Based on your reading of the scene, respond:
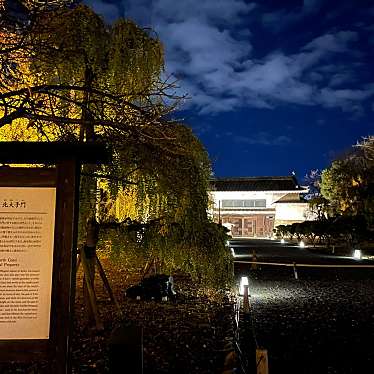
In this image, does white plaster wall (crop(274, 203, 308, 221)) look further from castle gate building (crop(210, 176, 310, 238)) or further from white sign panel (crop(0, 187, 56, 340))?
white sign panel (crop(0, 187, 56, 340))

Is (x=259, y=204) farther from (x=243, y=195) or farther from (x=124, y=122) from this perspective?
(x=124, y=122)

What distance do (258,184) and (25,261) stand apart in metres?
66.8

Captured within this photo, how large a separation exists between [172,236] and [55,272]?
3670 millimetres

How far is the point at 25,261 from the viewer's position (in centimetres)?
366

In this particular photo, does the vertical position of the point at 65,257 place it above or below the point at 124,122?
below

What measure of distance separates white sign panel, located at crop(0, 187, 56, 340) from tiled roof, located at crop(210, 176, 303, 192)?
6285cm

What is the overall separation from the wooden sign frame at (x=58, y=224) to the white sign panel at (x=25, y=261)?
0.18 ft

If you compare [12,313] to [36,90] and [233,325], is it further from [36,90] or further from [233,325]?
[233,325]

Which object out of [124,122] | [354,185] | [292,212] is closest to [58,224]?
[124,122]

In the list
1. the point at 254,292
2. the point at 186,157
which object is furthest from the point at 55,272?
the point at 254,292

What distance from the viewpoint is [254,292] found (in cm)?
1320

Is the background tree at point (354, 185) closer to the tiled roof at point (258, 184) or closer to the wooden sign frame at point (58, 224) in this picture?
the wooden sign frame at point (58, 224)

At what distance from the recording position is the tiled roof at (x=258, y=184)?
66.9 m

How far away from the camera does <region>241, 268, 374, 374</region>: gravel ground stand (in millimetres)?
6215
